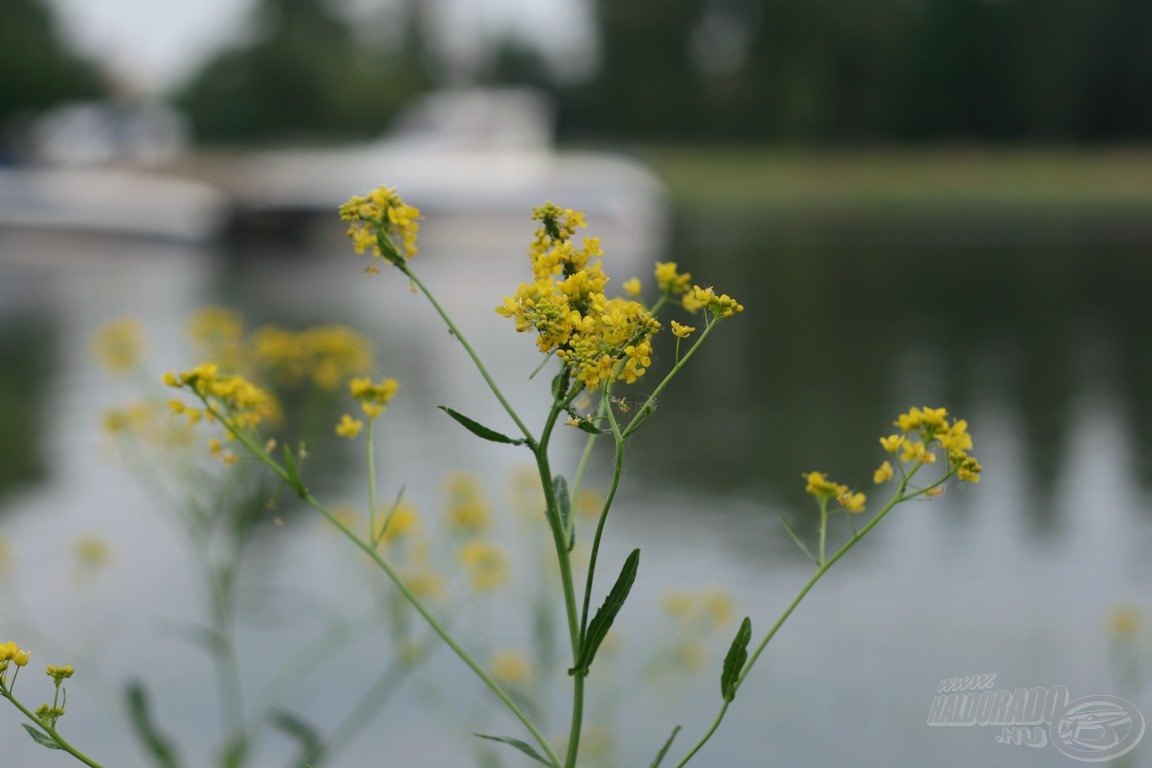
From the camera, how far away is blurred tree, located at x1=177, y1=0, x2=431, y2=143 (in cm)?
3666

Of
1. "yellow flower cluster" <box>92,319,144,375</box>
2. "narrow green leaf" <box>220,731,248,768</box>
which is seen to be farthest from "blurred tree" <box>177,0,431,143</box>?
"narrow green leaf" <box>220,731,248,768</box>

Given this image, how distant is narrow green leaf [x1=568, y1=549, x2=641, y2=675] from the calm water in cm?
158

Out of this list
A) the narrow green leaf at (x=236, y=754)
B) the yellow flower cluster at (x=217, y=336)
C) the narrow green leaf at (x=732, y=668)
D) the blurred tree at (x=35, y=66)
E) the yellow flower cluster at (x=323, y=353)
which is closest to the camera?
the narrow green leaf at (x=732, y=668)

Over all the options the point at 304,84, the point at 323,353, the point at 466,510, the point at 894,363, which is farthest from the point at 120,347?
the point at 304,84

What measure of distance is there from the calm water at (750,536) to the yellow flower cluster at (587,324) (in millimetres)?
1756

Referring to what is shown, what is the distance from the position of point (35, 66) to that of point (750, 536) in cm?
2864

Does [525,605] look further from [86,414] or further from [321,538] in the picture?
[86,414]

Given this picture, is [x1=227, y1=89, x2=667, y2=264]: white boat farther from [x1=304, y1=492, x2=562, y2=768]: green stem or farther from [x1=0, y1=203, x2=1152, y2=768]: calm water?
[x1=304, y1=492, x2=562, y2=768]: green stem

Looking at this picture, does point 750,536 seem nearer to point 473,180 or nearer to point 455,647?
point 455,647

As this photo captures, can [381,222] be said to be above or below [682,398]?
below

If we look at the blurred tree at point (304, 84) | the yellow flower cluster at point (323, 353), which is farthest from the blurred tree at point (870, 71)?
the yellow flower cluster at point (323, 353)

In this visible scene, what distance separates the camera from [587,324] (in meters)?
1.26

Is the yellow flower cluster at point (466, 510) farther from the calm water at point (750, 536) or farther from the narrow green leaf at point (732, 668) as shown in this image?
the narrow green leaf at point (732, 668)

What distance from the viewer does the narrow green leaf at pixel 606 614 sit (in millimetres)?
1331
